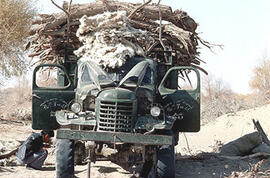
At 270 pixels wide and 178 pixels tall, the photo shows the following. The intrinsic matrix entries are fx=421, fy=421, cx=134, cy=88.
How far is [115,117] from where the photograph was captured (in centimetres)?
649

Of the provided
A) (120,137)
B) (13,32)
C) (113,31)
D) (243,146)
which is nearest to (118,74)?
(113,31)

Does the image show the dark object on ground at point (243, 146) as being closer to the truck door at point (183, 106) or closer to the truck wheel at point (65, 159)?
the truck door at point (183, 106)

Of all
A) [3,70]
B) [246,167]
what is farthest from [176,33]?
[3,70]

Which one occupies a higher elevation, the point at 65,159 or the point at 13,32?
the point at 13,32

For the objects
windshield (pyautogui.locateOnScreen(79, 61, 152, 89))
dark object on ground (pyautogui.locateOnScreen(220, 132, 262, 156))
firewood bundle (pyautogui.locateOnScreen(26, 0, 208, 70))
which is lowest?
dark object on ground (pyautogui.locateOnScreen(220, 132, 262, 156))

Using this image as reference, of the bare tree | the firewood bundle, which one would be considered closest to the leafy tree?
the firewood bundle

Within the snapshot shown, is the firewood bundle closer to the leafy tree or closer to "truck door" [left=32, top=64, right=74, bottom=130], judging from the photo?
"truck door" [left=32, top=64, right=74, bottom=130]

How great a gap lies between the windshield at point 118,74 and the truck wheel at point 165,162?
4.43 ft

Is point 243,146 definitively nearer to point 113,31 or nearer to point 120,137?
point 113,31

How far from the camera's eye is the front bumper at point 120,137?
6.18 metres

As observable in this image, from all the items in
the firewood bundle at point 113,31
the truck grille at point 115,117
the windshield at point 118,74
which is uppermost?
the firewood bundle at point 113,31

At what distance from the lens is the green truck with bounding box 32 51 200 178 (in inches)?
251

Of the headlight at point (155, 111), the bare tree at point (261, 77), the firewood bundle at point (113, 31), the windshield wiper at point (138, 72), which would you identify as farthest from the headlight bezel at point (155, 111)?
the bare tree at point (261, 77)

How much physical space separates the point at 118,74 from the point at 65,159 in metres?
1.85
